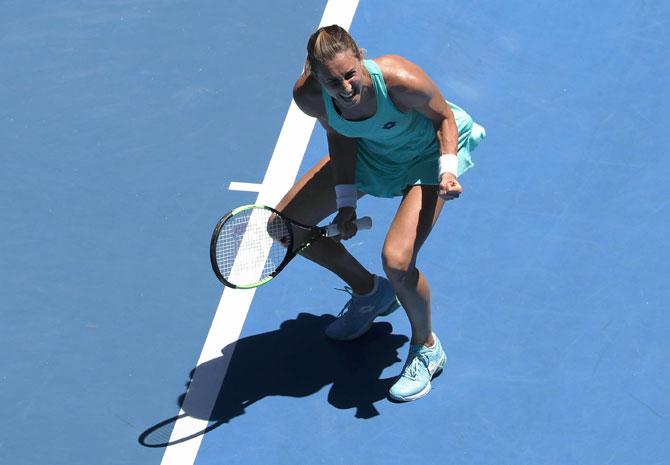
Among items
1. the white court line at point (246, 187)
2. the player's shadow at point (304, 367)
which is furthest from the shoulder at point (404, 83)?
the white court line at point (246, 187)

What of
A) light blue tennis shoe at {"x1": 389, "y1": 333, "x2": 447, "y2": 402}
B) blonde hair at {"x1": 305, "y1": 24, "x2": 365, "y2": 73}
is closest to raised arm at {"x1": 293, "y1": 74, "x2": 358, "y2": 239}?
blonde hair at {"x1": 305, "y1": 24, "x2": 365, "y2": 73}

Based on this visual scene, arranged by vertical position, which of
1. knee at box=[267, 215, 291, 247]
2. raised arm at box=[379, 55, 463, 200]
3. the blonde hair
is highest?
the blonde hair

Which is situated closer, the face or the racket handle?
the face

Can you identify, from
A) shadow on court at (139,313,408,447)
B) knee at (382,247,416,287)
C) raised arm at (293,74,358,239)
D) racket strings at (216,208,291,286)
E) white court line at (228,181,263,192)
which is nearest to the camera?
knee at (382,247,416,287)

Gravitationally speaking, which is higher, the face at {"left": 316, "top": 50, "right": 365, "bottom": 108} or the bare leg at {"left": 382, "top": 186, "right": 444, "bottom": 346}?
the face at {"left": 316, "top": 50, "right": 365, "bottom": 108}

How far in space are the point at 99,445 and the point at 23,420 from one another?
45 cm

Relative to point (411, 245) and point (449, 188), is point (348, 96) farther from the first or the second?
point (411, 245)

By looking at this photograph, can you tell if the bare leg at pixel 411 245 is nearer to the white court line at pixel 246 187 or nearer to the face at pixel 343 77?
the face at pixel 343 77

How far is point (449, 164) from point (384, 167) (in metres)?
0.52

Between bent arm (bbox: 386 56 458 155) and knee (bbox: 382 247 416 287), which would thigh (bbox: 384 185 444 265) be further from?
bent arm (bbox: 386 56 458 155)

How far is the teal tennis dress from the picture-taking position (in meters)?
5.58

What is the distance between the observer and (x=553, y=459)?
5.84 metres

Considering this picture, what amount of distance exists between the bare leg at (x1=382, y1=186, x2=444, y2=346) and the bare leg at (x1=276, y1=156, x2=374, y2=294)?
418mm

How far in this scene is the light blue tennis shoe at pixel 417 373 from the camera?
615cm
